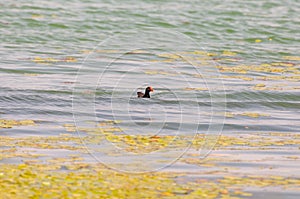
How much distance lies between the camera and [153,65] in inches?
712

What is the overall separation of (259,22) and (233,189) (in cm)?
1611

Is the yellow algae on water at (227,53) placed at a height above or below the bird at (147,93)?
above

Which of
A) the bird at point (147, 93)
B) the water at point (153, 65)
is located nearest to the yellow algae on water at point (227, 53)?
the water at point (153, 65)

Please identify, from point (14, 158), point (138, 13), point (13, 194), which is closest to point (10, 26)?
→ point (138, 13)

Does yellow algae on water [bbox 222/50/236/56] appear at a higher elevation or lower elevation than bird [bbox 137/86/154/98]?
higher

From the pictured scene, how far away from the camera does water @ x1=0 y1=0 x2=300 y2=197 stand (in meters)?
13.0

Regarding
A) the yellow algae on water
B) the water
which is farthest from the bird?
the yellow algae on water

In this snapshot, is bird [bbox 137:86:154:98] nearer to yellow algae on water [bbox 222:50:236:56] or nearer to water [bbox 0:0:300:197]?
water [bbox 0:0:300:197]

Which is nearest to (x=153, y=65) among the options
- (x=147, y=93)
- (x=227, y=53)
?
(x=227, y=53)

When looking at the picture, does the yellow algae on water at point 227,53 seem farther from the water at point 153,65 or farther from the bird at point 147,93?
the bird at point 147,93

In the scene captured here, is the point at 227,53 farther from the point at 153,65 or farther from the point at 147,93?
the point at 147,93

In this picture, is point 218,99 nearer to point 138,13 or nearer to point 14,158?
point 14,158

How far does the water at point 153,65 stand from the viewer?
13.0 metres

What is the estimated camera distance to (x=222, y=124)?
12555 millimetres
